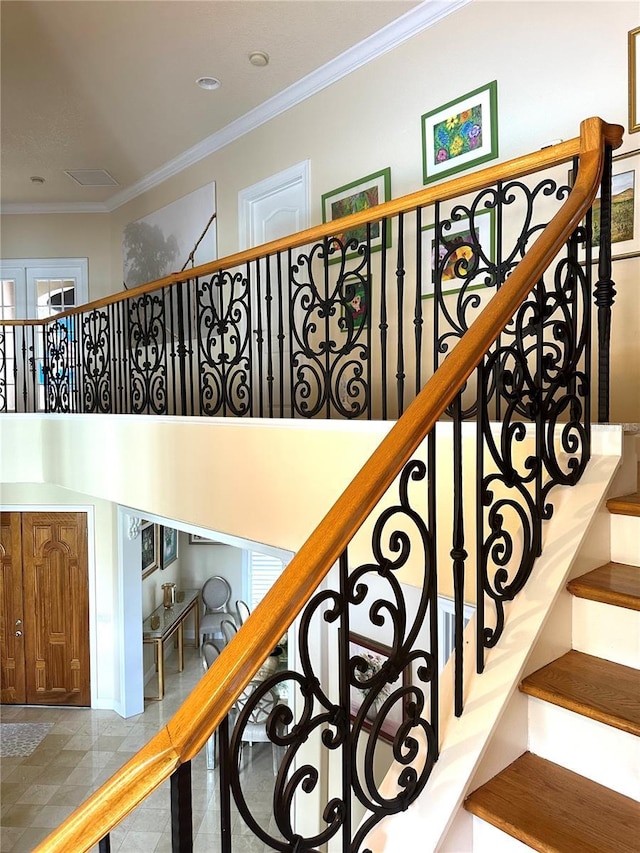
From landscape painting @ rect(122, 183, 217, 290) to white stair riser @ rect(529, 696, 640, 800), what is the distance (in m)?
5.21

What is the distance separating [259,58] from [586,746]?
4582mm

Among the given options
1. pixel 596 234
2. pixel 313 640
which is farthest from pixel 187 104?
pixel 313 640

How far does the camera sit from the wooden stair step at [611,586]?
5.00 ft

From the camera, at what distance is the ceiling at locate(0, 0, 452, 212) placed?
153 inches

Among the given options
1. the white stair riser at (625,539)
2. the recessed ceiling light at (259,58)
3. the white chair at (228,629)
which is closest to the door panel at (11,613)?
the white chair at (228,629)

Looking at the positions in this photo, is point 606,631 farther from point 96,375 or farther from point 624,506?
point 96,375

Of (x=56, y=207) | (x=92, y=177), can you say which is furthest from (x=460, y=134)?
(x=56, y=207)

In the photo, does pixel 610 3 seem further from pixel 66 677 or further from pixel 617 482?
pixel 66 677

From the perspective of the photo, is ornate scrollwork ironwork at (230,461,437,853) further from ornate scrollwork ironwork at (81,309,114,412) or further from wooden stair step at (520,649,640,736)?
ornate scrollwork ironwork at (81,309,114,412)

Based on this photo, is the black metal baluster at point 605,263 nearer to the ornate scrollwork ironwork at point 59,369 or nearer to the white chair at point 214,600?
the ornate scrollwork ironwork at point 59,369

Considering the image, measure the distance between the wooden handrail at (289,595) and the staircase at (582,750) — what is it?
0.64 metres

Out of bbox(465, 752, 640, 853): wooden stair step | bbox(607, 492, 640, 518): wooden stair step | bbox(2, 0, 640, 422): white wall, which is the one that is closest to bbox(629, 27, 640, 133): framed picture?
bbox(2, 0, 640, 422): white wall

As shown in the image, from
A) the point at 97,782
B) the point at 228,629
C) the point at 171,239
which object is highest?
the point at 171,239

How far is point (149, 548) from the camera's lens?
8.46 meters
